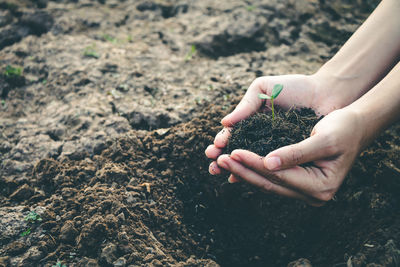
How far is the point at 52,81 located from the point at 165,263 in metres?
1.97

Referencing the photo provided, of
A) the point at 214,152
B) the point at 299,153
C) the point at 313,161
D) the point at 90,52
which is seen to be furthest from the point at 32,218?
the point at 90,52

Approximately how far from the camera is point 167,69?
2.76 meters

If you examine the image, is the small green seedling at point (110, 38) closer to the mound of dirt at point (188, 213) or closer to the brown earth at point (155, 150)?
the brown earth at point (155, 150)

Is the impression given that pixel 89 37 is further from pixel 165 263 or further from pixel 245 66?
pixel 165 263

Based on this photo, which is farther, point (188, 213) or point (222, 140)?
point (188, 213)

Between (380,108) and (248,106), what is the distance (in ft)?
2.43

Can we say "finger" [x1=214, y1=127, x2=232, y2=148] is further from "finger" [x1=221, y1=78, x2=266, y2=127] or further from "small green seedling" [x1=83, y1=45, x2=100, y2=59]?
"small green seedling" [x1=83, y1=45, x2=100, y2=59]

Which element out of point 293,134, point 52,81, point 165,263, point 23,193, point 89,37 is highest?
point 89,37

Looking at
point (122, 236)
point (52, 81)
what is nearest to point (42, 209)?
point (122, 236)

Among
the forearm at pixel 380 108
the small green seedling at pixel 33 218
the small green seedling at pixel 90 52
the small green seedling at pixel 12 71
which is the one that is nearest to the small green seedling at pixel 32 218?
the small green seedling at pixel 33 218

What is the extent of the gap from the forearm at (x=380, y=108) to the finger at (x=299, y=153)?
270mm

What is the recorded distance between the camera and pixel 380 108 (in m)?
1.56

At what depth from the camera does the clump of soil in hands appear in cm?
170

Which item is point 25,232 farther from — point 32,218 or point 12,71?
point 12,71
